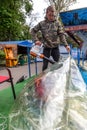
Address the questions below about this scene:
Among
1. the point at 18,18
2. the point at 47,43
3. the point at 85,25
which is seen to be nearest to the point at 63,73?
the point at 47,43

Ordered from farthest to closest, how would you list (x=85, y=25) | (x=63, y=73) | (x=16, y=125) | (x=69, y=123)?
(x=85, y=25) < (x=63, y=73) < (x=16, y=125) < (x=69, y=123)

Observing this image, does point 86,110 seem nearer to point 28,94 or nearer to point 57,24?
point 28,94

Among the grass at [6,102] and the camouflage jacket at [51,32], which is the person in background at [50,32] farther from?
the grass at [6,102]

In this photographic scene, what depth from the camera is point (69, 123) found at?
6.71 feet

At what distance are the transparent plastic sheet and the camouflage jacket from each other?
2.63 metres

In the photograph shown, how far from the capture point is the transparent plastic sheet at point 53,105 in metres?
A: 2.09

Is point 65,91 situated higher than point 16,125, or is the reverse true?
point 65,91

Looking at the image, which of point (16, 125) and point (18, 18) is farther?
point (18, 18)

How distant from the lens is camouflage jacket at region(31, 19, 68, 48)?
5.60 m

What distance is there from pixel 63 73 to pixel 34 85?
0.36 metres

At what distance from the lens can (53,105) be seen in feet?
7.55

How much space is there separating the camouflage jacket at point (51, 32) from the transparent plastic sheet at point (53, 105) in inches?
103

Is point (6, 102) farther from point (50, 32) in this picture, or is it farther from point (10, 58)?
point (10, 58)

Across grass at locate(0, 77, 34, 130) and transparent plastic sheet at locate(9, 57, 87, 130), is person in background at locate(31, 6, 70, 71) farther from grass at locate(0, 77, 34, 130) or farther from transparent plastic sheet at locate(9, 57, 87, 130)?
transparent plastic sheet at locate(9, 57, 87, 130)
